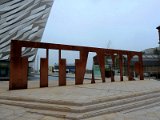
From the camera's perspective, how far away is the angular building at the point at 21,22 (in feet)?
108

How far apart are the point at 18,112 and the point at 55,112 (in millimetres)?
1121

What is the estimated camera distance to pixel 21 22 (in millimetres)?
35969

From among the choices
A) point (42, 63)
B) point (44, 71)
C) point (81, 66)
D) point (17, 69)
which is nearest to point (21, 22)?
point (81, 66)

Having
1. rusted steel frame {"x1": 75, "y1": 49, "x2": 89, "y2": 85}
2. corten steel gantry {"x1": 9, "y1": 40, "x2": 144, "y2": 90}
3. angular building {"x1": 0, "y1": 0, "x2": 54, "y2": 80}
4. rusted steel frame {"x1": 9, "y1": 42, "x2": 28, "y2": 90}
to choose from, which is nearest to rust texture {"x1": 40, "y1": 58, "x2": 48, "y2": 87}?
corten steel gantry {"x1": 9, "y1": 40, "x2": 144, "y2": 90}

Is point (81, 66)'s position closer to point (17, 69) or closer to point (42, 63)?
point (42, 63)

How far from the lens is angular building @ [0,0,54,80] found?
33.0m

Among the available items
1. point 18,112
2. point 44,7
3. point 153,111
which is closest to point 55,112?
point 18,112

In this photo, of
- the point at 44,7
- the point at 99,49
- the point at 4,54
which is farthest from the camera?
the point at 44,7

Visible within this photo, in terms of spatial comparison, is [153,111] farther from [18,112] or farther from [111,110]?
[18,112]

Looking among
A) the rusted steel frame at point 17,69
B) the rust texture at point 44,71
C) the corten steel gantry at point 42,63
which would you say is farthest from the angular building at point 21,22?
the rusted steel frame at point 17,69

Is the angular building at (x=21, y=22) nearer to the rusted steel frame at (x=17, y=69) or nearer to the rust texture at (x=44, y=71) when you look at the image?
the rust texture at (x=44, y=71)

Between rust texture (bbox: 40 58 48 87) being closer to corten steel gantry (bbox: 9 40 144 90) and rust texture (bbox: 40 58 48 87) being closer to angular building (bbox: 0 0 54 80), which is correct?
corten steel gantry (bbox: 9 40 144 90)

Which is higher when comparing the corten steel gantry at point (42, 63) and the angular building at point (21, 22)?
the angular building at point (21, 22)

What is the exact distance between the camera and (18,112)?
26.6 ft
